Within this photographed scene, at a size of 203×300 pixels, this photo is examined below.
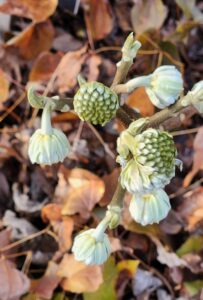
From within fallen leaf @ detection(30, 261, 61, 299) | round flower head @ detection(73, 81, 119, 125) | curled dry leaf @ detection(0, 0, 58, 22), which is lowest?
fallen leaf @ detection(30, 261, 61, 299)

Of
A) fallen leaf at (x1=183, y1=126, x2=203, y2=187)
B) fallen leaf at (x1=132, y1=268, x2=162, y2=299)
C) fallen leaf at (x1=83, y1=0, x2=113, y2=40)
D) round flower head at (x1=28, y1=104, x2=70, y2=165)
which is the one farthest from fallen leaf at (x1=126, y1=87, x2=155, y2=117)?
round flower head at (x1=28, y1=104, x2=70, y2=165)

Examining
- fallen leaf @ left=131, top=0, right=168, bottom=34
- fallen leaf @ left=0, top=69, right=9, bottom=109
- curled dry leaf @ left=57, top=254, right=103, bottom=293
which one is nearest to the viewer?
curled dry leaf @ left=57, top=254, right=103, bottom=293

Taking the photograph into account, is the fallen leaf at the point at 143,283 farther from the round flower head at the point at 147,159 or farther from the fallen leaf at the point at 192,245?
the round flower head at the point at 147,159

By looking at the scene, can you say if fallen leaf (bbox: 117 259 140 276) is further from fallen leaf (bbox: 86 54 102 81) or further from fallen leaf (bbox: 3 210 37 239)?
fallen leaf (bbox: 86 54 102 81)

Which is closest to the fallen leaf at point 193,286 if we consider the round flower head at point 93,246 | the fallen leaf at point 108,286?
the fallen leaf at point 108,286

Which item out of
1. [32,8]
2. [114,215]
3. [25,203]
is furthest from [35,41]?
[114,215]

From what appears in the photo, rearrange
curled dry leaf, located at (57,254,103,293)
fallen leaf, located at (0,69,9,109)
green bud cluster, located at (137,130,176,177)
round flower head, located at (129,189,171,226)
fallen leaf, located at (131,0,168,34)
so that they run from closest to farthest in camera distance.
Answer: green bud cluster, located at (137,130,176,177), round flower head, located at (129,189,171,226), curled dry leaf, located at (57,254,103,293), fallen leaf, located at (0,69,9,109), fallen leaf, located at (131,0,168,34)

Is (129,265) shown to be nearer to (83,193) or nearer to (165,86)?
(83,193)
